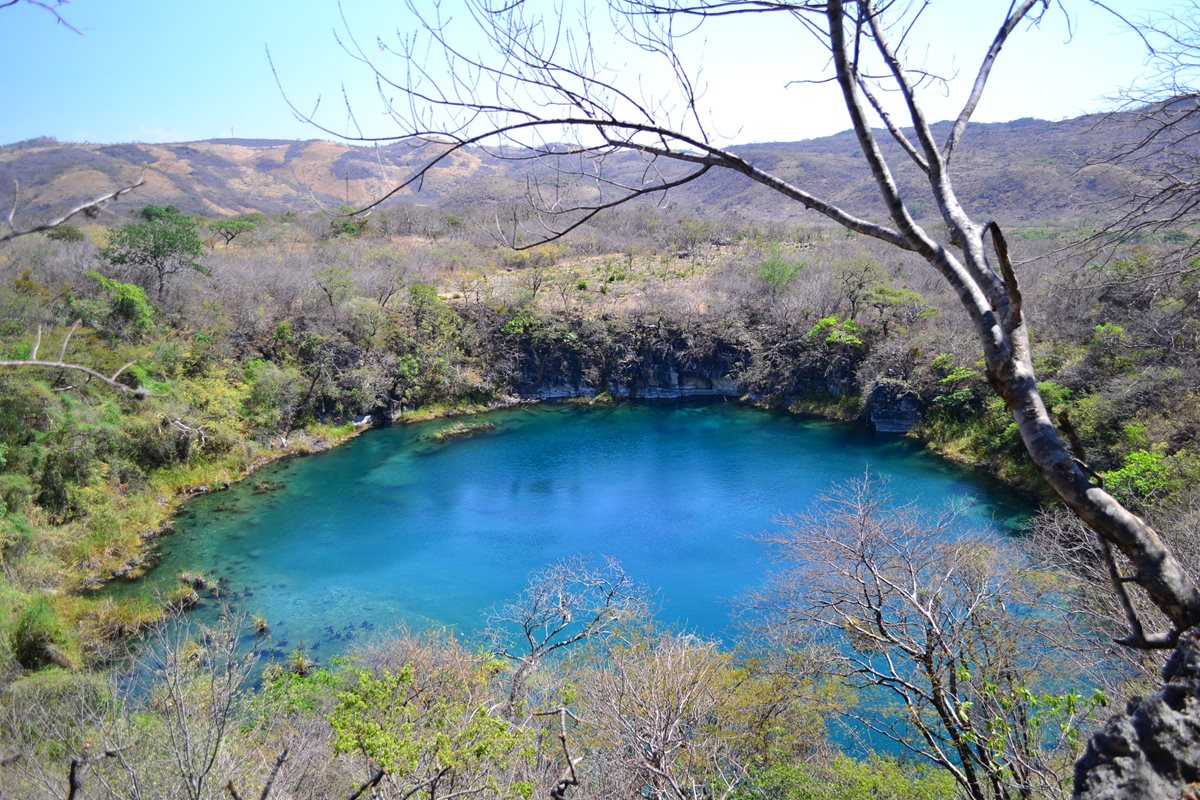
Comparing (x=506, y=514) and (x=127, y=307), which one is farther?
(x=127, y=307)

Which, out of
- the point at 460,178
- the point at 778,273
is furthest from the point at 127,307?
the point at 778,273

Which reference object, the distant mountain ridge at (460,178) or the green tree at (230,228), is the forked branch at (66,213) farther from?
the green tree at (230,228)

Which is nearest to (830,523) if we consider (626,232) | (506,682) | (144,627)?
(506,682)

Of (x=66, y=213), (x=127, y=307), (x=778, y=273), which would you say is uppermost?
(x=66, y=213)

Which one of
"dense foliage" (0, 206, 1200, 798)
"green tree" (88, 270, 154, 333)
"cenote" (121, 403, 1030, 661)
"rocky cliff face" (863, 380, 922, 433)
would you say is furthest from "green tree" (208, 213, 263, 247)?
"rocky cliff face" (863, 380, 922, 433)

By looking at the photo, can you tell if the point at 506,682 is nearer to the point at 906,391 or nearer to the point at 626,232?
the point at 906,391

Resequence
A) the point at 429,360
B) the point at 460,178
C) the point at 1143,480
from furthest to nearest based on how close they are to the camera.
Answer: the point at 460,178 → the point at 429,360 → the point at 1143,480

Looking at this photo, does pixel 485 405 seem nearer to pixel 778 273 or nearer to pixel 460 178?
pixel 778 273

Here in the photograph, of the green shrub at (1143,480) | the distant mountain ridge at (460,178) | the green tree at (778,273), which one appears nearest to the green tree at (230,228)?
the distant mountain ridge at (460,178)
